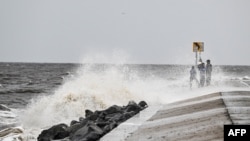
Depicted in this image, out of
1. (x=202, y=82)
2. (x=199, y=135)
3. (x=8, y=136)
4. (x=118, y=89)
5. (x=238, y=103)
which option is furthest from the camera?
(x=118, y=89)

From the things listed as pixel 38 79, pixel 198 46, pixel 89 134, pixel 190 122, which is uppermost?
pixel 198 46

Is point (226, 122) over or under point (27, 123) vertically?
over

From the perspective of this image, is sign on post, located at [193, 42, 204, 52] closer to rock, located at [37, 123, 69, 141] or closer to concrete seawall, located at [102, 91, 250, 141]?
A: concrete seawall, located at [102, 91, 250, 141]

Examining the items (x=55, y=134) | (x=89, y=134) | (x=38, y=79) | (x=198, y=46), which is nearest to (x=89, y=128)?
(x=89, y=134)

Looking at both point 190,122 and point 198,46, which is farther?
point 198,46

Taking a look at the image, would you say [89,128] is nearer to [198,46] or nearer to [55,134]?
[55,134]

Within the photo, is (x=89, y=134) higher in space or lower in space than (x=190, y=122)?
lower

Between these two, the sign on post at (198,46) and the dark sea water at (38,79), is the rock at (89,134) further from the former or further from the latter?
the dark sea water at (38,79)

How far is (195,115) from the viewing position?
1029 cm

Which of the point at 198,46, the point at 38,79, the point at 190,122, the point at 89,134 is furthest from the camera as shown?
the point at 38,79

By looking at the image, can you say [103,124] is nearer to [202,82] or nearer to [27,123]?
[27,123]

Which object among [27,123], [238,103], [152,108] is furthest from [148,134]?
[27,123]

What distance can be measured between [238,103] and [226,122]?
268 cm

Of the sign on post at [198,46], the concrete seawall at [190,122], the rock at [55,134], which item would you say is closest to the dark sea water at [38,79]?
the sign on post at [198,46]
